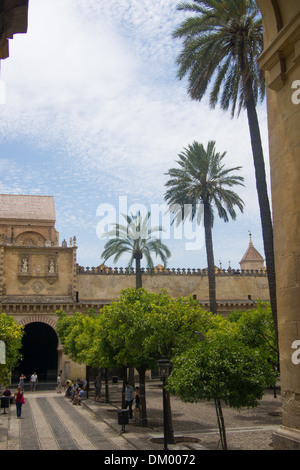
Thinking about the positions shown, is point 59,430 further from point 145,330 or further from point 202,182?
point 202,182

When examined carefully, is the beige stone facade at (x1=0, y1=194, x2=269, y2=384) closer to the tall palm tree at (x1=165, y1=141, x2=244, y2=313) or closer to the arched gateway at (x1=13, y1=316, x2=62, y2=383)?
the arched gateway at (x1=13, y1=316, x2=62, y2=383)

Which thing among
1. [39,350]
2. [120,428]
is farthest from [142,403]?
[39,350]

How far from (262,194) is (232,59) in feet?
17.0

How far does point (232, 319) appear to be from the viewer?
31766 mm

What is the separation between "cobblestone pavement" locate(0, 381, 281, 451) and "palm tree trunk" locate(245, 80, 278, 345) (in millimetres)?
3733

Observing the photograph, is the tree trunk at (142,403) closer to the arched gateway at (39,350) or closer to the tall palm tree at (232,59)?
the tall palm tree at (232,59)

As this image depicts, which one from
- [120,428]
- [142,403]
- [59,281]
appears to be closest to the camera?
[120,428]

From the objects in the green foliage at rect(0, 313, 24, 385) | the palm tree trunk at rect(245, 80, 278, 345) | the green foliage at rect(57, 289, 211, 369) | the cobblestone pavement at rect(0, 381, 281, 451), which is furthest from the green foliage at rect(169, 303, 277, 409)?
the green foliage at rect(0, 313, 24, 385)

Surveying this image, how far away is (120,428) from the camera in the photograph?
50.0ft

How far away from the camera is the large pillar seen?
5379 millimetres

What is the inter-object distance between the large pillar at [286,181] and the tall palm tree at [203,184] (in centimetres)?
2166

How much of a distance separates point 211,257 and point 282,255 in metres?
21.2

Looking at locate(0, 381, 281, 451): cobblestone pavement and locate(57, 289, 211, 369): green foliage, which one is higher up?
locate(57, 289, 211, 369): green foliage
